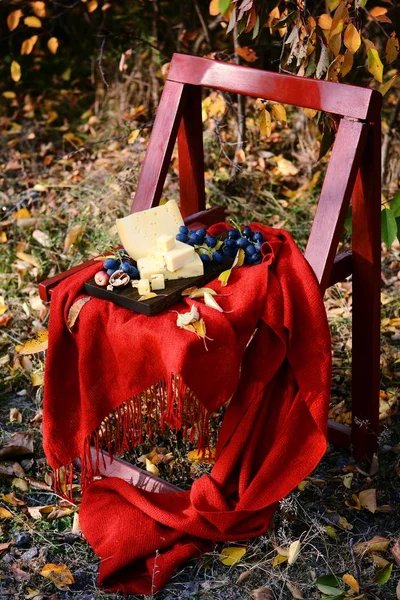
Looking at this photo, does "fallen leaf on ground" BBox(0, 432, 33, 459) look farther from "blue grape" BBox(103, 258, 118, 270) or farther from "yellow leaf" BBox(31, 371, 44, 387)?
"blue grape" BBox(103, 258, 118, 270)

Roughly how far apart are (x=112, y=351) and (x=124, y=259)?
266 mm

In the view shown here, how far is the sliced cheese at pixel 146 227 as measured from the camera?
2156mm

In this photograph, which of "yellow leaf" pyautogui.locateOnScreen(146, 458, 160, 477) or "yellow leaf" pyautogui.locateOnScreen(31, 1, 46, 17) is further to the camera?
"yellow leaf" pyautogui.locateOnScreen(31, 1, 46, 17)

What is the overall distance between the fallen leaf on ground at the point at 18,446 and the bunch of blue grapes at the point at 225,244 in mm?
872

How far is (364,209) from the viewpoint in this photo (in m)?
2.16

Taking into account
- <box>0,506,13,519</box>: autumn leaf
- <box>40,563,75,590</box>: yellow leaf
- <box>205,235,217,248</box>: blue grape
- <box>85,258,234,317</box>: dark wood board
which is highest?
<box>205,235,217,248</box>: blue grape

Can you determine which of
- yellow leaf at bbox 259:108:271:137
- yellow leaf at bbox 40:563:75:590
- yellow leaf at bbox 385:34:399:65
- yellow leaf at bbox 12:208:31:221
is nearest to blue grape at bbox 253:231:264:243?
yellow leaf at bbox 259:108:271:137

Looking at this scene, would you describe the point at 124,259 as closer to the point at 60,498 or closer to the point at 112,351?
the point at 112,351

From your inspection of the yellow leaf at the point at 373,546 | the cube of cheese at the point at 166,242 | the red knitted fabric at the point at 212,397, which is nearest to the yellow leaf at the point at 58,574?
the red knitted fabric at the point at 212,397

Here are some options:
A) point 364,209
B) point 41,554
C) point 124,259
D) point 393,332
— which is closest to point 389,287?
point 393,332

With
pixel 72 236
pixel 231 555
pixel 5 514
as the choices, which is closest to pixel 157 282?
pixel 231 555

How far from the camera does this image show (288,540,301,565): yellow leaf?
211 cm

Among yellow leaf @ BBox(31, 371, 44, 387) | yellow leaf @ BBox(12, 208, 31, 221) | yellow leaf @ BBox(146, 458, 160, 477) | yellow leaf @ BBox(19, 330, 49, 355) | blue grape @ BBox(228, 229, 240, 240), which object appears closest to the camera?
blue grape @ BBox(228, 229, 240, 240)

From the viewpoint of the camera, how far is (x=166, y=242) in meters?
A: 2.08
